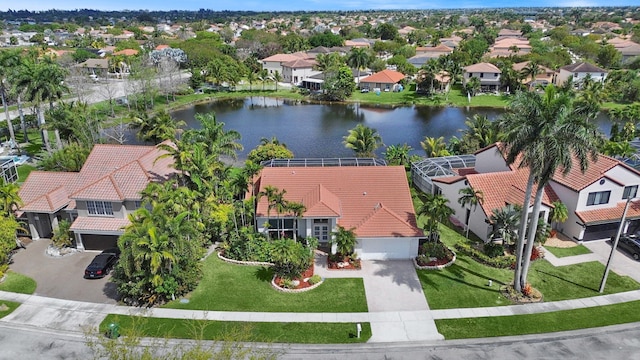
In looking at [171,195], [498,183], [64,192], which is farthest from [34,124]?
[498,183]

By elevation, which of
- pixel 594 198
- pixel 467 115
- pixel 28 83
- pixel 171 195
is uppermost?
pixel 28 83

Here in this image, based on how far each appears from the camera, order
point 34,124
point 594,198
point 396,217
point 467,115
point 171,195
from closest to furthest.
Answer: point 171,195 → point 396,217 → point 594,198 → point 34,124 → point 467,115

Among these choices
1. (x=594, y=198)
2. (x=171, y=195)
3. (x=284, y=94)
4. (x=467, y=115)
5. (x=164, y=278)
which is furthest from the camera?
(x=284, y=94)

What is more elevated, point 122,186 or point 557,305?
point 122,186

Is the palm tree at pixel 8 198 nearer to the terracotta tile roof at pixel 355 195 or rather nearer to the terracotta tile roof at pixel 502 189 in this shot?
the terracotta tile roof at pixel 355 195

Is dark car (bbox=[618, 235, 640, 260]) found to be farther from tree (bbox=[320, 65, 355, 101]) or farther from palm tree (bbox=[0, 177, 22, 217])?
tree (bbox=[320, 65, 355, 101])

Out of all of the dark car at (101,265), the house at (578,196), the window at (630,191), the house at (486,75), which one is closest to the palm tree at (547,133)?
the house at (578,196)

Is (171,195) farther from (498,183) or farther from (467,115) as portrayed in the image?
(467,115)
